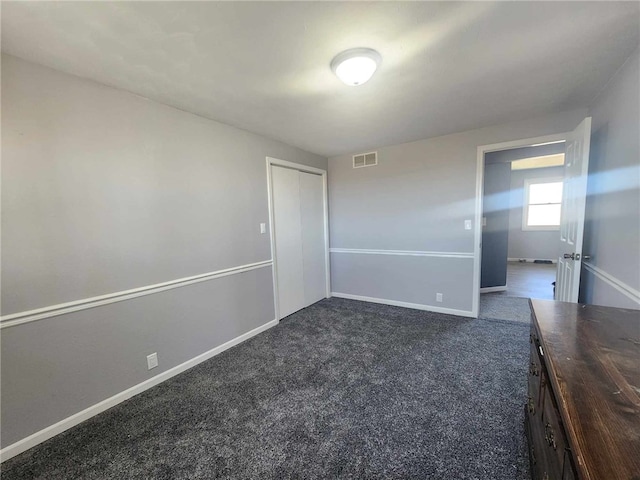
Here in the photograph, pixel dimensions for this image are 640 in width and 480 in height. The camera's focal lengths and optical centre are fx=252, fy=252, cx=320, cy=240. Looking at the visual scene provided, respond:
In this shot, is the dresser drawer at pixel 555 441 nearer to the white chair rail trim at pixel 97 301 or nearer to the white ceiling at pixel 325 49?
the white ceiling at pixel 325 49

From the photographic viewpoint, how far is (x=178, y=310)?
7.43 feet

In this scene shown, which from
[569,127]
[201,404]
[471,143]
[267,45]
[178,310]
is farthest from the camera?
[471,143]

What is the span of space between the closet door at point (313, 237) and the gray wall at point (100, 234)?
130 cm

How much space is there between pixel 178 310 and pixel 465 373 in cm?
253

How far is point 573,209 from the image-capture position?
223 cm

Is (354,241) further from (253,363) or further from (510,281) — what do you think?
(510,281)

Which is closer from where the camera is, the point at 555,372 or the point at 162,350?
the point at 555,372

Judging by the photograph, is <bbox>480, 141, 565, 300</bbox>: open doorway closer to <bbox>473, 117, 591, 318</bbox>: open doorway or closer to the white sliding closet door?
<bbox>473, 117, 591, 318</bbox>: open doorway

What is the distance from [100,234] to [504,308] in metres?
4.58

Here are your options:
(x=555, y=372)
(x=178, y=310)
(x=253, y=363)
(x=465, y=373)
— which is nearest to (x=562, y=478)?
(x=555, y=372)

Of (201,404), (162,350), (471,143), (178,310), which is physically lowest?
(201,404)

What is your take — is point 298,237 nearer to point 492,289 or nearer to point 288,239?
point 288,239

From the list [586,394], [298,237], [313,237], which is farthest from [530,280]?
[586,394]

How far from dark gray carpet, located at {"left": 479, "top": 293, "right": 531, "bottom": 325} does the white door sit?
730mm
